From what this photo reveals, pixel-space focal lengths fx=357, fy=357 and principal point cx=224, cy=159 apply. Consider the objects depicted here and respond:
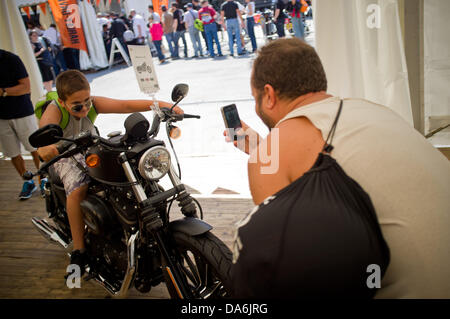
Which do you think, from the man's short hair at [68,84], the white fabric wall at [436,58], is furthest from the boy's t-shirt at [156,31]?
the man's short hair at [68,84]

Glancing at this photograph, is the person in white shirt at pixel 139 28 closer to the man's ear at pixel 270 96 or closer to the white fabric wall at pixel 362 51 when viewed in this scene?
the white fabric wall at pixel 362 51

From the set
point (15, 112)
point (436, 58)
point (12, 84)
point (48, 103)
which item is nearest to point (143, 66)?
point (48, 103)

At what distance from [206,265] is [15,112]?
351 centimetres

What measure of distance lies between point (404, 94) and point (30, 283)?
3541 millimetres

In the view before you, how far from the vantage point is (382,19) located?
3.04 meters

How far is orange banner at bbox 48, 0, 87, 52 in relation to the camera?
6212 millimetres

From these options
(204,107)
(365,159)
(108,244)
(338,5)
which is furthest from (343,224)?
(204,107)

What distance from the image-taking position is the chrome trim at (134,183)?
1761mm

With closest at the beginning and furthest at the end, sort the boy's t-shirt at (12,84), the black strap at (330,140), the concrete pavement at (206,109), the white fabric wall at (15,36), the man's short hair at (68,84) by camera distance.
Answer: the black strap at (330,140) < the man's short hair at (68,84) < the boy's t-shirt at (12,84) < the concrete pavement at (206,109) < the white fabric wall at (15,36)

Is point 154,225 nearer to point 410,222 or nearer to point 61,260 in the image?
point 410,222

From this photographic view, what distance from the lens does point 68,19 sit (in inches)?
261

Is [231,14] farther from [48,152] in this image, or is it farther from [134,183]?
[134,183]

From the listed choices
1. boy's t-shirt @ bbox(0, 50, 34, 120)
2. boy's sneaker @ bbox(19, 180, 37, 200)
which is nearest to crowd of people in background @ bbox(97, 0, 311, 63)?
boy's t-shirt @ bbox(0, 50, 34, 120)

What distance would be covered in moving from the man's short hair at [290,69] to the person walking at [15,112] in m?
3.60
